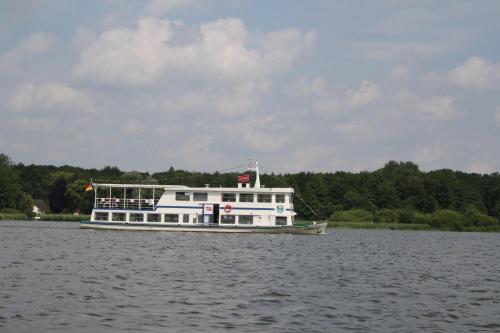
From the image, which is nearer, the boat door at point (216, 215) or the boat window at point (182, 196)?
the boat window at point (182, 196)

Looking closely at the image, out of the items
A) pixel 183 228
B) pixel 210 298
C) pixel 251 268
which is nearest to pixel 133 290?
pixel 210 298

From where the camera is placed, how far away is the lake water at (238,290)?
2241 centimetres

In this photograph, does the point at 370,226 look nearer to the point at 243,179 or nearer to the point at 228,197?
the point at 243,179

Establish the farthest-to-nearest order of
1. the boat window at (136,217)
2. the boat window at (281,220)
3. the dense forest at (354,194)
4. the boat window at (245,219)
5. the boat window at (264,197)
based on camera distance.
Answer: the dense forest at (354,194) → the boat window at (136,217) → the boat window at (281,220) → the boat window at (245,219) → the boat window at (264,197)

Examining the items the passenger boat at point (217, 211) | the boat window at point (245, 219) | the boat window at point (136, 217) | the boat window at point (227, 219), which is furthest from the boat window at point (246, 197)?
the boat window at point (136, 217)

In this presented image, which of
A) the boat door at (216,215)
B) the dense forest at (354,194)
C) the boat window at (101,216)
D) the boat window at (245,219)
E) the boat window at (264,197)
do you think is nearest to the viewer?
the boat window at (264,197)

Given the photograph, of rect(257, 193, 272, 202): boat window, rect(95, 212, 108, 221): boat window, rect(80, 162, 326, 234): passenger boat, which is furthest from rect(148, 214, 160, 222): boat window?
rect(257, 193, 272, 202): boat window

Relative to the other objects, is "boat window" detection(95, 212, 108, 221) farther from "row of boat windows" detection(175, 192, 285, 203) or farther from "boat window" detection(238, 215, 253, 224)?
"boat window" detection(238, 215, 253, 224)

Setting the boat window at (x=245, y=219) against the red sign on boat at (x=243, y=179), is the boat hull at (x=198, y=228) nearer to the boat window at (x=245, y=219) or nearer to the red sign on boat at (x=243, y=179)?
the boat window at (x=245, y=219)

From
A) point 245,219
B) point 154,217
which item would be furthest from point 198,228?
point 154,217

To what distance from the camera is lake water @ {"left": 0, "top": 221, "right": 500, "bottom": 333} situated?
882 inches

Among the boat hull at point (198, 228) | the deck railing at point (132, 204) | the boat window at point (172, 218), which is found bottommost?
the boat hull at point (198, 228)

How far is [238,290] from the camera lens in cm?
2955

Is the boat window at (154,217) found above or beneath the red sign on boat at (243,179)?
beneath
